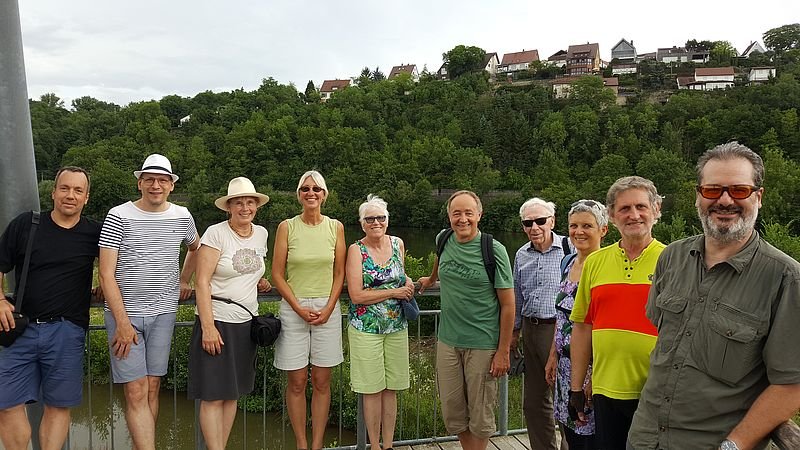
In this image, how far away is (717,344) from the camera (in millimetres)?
1537

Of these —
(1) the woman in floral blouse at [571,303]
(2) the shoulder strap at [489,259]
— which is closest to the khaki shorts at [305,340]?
(2) the shoulder strap at [489,259]

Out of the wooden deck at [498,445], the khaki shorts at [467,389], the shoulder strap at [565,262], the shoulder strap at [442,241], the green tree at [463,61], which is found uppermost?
the green tree at [463,61]

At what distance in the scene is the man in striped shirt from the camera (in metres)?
2.04

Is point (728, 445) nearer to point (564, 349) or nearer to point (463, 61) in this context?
point (564, 349)

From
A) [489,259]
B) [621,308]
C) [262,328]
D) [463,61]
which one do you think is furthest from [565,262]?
[463,61]

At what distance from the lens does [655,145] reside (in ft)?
181

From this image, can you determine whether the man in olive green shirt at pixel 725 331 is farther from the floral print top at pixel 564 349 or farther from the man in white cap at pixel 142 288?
the man in white cap at pixel 142 288

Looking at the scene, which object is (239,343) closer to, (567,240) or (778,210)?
(567,240)

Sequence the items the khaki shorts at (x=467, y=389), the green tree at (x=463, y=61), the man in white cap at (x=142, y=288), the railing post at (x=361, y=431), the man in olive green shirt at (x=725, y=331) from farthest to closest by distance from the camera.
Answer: the green tree at (x=463, y=61), the railing post at (x=361, y=431), the khaki shorts at (x=467, y=389), the man in white cap at (x=142, y=288), the man in olive green shirt at (x=725, y=331)

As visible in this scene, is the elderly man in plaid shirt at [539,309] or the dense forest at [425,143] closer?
the elderly man in plaid shirt at [539,309]

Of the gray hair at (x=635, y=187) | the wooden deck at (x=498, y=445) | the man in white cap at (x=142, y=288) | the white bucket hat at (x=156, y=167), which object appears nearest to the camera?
the gray hair at (x=635, y=187)

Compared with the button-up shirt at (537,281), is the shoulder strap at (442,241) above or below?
above

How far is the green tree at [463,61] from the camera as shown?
97.6m

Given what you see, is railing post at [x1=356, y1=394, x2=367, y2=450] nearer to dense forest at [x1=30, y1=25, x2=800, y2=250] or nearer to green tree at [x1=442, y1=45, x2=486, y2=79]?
dense forest at [x1=30, y1=25, x2=800, y2=250]
